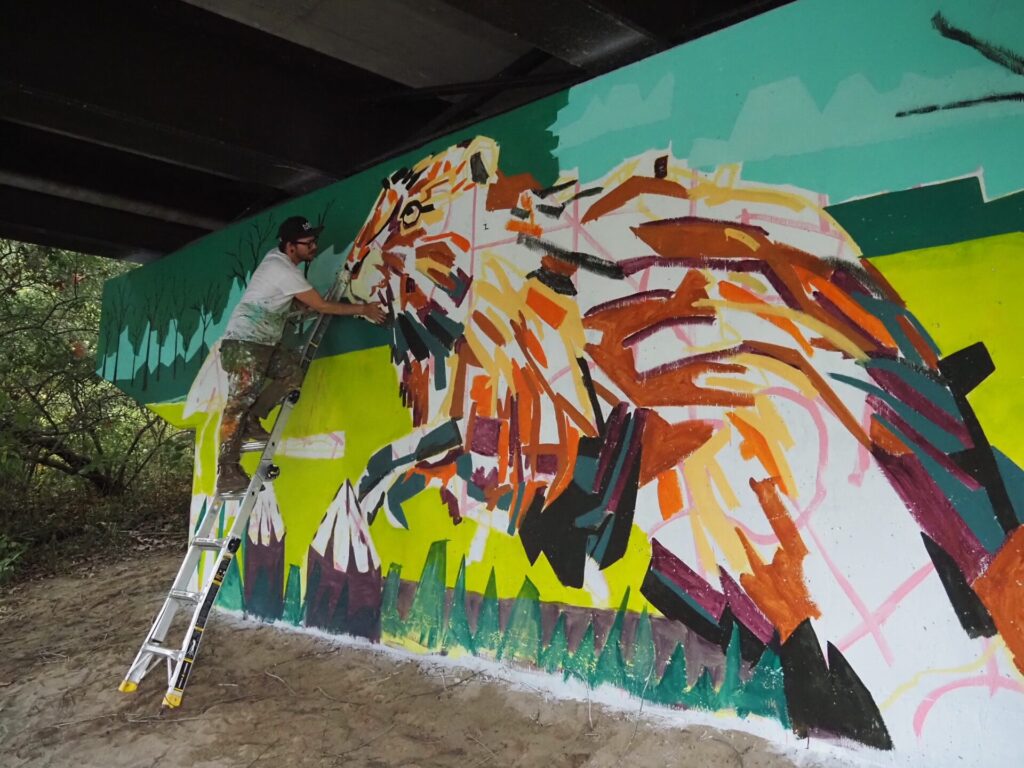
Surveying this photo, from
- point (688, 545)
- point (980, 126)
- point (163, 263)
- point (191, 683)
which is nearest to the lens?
point (980, 126)

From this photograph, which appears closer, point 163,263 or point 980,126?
point 980,126

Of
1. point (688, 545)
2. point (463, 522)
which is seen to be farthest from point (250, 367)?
point (688, 545)

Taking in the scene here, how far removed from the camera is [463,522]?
340cm

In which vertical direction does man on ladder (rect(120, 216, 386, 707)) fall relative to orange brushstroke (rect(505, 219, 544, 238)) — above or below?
below

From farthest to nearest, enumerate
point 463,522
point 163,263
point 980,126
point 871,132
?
1. point 163,263
2. point 463,522
3. point 871,132
4. point 980,126

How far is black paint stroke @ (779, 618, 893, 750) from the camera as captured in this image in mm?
2170

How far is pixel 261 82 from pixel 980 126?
12.2ft

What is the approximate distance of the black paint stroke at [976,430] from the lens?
198 centimetres

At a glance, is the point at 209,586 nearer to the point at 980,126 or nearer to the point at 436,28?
the point at 436,28

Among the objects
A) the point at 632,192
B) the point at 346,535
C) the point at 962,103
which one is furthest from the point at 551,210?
the point at 346,535

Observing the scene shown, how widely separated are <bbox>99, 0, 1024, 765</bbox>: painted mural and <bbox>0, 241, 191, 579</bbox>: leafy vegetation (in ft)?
18.6

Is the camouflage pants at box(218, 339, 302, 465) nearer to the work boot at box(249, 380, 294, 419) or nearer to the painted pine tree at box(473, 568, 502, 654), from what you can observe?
the work boot at box(249, 380, 294, 419)

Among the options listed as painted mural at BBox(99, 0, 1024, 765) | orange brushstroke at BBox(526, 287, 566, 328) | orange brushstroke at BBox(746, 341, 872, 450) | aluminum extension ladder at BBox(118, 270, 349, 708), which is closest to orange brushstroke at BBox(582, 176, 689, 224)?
painted mural at BBox(99, 0, 1024, 765)

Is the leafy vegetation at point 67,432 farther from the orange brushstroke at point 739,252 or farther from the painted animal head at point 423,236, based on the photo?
the orange brushstroke at point 739,252
